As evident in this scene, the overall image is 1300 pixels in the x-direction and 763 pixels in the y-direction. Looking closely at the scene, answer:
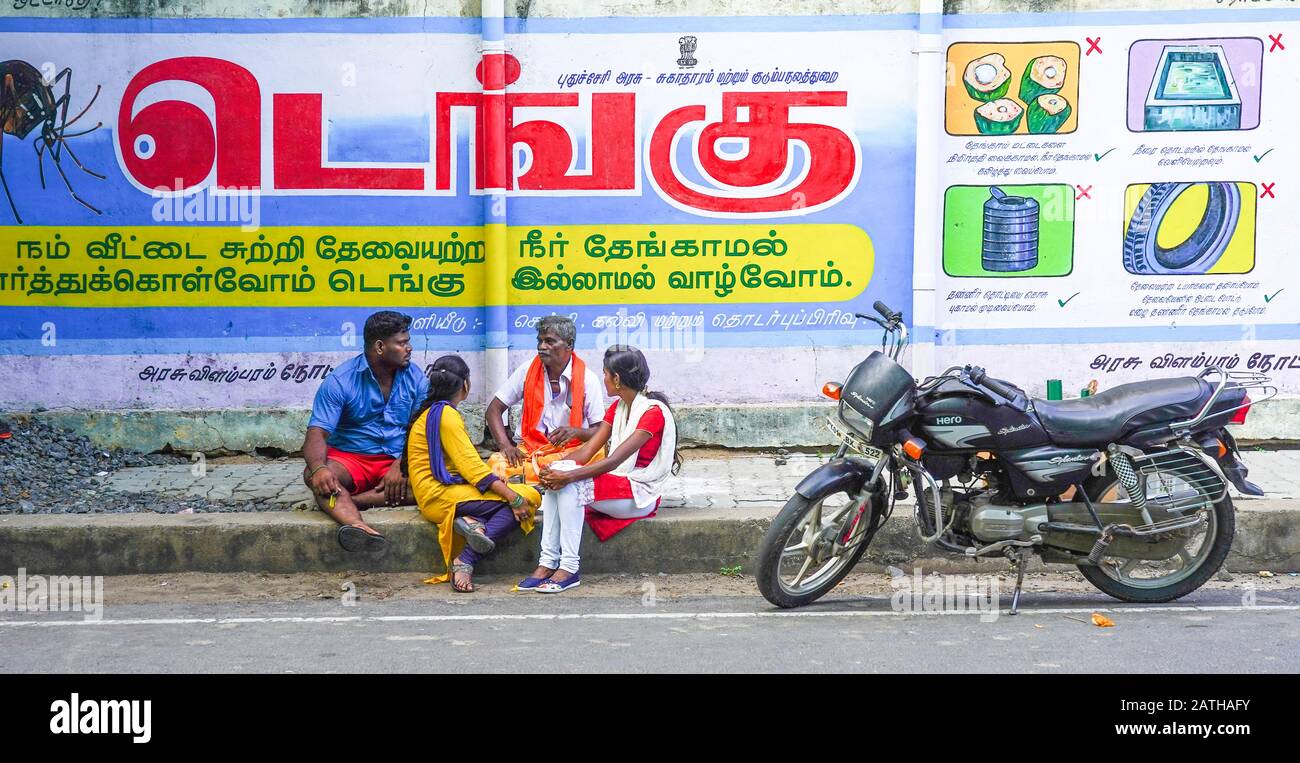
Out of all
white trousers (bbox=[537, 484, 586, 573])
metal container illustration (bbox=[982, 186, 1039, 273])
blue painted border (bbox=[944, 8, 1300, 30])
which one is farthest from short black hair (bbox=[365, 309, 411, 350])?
blue painted border (bbox=[944, 8, 1300, 30])

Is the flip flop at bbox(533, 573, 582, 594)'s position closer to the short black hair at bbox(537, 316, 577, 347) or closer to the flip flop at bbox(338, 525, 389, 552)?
the flip flop at bbox(338, 525, 389, 552)

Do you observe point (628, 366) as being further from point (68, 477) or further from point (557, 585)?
point (68, 477)

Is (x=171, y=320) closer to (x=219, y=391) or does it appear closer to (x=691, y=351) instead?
(x=219, y=391)

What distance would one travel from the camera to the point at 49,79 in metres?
8.32

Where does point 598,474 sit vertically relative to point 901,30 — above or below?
below

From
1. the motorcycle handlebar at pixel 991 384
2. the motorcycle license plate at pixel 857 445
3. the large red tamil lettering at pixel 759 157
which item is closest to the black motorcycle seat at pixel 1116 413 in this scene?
the motorcycle handlebar at pixel 991 384

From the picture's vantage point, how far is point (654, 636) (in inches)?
211

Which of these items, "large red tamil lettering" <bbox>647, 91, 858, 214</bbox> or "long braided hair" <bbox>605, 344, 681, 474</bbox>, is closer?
"long braided hair" <bbox>605, 344, 681, 474</bbox>

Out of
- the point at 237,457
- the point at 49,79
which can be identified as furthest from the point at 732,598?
the point at 49,79

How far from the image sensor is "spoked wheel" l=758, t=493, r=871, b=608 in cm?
555

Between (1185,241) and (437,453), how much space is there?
478cm

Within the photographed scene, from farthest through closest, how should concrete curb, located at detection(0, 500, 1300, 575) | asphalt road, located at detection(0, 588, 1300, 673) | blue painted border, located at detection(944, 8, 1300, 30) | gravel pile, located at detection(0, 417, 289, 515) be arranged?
blue painted border, located at detection(944, 8, 1300, 30) → gravel pile, located at detection(0, 417, 289, 515) → concrete curb, located at detection(0, 500, 1300, 575) → asphalt road, located at detection(0, 588, 1300, 673)

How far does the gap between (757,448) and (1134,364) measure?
2.35m

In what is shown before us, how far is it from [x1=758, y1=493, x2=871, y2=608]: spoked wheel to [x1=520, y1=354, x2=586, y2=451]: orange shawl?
4.64 ft
